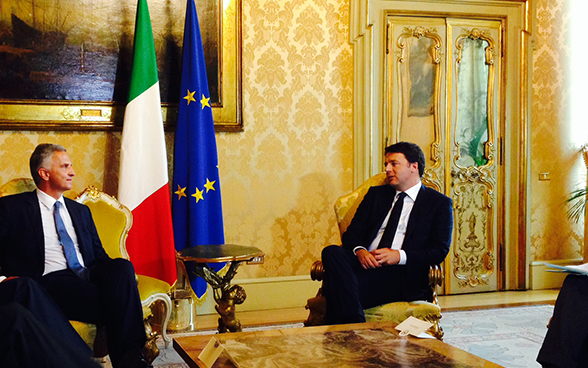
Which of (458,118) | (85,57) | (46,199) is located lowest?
(46,199)

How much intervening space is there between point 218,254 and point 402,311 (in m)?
1.13

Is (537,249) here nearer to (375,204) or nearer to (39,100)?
(375,204)

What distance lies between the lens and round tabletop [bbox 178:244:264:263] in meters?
3.46

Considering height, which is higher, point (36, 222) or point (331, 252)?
point (36, 222)

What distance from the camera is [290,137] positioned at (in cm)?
520

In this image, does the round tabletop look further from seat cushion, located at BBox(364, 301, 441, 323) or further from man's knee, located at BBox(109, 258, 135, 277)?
seat cushion, located at BBox(364, 301, 441, 323)

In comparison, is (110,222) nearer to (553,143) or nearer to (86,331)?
(86,331)

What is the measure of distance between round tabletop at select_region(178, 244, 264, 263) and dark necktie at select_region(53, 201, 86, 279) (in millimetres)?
572

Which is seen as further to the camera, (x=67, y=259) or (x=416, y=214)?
(x=416, y=214)

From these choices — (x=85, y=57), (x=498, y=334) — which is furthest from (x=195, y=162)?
(x=498, y=334)

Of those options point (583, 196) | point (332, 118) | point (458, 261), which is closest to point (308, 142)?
point (332, 118)

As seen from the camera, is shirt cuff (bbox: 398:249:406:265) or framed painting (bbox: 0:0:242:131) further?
framed painting (bbox: 0:0:242:131)

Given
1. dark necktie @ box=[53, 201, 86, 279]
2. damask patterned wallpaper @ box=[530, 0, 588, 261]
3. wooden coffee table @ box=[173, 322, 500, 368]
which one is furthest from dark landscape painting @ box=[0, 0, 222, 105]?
damask patterned wallpaper @ box=[530, 0, 588, 261]

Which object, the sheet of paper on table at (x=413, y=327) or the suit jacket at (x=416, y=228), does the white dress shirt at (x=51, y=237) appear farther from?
the sheet of paper on table at (x=413, y=327)
